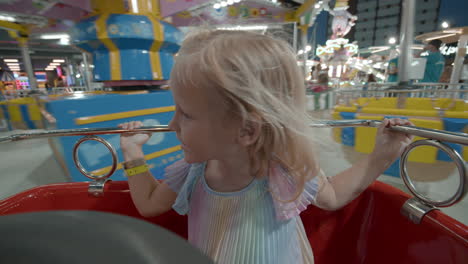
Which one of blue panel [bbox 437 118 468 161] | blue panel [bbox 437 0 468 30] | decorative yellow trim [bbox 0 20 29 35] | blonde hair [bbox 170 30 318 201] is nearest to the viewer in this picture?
blonde hair [bbox 170 30 318 201]

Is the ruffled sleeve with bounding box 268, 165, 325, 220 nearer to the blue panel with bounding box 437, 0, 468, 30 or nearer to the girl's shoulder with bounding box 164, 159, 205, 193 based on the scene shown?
the girl's shoulder with bounding box 164, 159, 205, 193

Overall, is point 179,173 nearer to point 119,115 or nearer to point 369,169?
point 369,169

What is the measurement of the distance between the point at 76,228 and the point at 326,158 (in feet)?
7.17

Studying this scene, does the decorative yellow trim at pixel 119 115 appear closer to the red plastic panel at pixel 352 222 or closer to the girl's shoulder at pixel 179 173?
the red plastic panel at pixel 352 222

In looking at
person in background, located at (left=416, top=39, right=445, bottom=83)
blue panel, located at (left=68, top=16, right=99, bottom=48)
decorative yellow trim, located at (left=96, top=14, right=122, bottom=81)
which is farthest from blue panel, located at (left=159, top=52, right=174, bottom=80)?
person in background, located at (left=416, top=39, right=445, bottom=83)

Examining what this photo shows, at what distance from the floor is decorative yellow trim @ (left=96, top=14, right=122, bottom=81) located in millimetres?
874

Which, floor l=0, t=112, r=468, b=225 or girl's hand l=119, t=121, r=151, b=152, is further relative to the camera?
floor l=0, t=112, r=468, b=225

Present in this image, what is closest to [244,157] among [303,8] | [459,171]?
[459,171]

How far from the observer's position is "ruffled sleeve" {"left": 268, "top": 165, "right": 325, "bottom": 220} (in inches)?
19.1

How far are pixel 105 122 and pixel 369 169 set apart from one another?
135cm

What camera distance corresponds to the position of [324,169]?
1.90 meters

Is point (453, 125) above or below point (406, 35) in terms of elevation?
below

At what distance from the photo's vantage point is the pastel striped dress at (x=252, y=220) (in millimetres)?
475

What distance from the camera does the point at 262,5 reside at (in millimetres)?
2869
